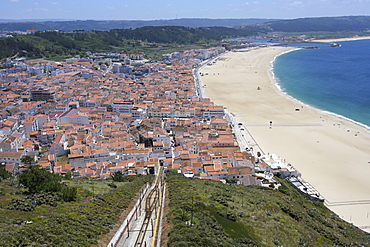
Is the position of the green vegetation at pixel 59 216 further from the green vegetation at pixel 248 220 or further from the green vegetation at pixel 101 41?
the green vegetation at pixel 101 41

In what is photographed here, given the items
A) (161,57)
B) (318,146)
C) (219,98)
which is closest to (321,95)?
(219,98)

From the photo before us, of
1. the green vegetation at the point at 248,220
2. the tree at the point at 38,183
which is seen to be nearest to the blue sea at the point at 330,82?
the green vegetation at the point at 248,220

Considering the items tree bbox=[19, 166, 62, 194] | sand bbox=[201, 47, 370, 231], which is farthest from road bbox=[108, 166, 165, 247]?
sand bbox=[201, 47, 370, 231]

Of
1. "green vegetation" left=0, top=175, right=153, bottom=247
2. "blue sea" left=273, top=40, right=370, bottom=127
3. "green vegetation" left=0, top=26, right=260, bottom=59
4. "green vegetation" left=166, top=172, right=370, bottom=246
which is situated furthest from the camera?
"green vegetation" left=0, top=26, right=260, bottom=59

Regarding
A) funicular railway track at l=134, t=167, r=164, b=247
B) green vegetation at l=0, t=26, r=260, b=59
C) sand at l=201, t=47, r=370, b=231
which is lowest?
sand at l=201, t=47, r=370, b=231

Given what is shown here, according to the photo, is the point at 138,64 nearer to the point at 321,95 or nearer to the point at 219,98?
the point at 219,98

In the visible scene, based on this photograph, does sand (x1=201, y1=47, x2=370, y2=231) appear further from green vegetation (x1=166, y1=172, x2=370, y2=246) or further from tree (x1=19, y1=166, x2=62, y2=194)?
tree (x1=19, y1=166, x2=62, y2=194)

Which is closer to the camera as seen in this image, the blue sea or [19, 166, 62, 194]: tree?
[19, 166, 62, 194]: tree
